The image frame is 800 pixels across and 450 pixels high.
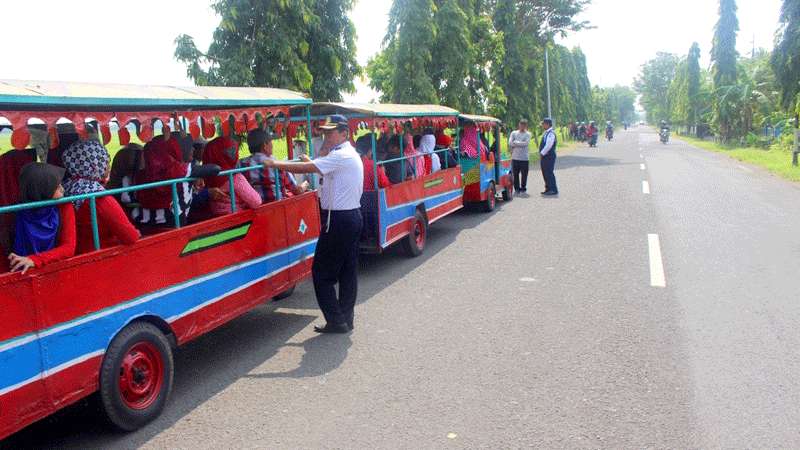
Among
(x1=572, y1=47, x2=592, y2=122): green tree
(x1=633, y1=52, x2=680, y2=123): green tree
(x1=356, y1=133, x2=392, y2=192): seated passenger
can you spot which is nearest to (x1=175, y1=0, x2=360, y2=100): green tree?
(x1=356, y1=133, x2=392, y2=192): seated passenger

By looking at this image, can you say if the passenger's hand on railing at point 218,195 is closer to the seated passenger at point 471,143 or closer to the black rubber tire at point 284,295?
the black rubber tire at point 284,295

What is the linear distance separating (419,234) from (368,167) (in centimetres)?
176

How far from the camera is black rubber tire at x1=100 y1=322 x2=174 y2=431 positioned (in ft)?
13.4

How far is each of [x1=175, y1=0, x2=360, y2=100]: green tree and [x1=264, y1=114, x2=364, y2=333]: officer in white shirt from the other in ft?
27.5

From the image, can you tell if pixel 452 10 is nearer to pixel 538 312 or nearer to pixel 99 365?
pixel 538 312

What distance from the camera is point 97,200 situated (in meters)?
4.41

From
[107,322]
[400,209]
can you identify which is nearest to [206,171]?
[107,322]

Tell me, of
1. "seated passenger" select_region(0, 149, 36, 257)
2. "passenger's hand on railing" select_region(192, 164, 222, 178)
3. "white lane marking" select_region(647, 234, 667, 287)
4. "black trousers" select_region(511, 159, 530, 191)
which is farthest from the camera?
"black trousers" select_region(511, 159, 530, 191)

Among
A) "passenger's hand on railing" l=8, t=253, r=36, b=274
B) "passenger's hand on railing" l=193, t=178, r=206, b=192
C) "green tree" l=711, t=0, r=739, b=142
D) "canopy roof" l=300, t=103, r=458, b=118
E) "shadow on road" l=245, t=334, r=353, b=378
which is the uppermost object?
"green tree" l=711, t=0, r=739, b=142

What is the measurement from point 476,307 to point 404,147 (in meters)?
4.24

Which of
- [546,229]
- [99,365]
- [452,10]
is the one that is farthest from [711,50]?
[99,365]

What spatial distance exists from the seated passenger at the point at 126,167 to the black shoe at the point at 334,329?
2.03 m

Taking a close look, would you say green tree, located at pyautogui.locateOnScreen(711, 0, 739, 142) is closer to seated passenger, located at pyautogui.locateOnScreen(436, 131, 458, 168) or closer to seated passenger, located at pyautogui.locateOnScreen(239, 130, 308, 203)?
seated passenger, located at pyautogui.locateOnScreen(436, 131, 458, 168)

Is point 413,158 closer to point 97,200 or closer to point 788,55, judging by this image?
point 97,200
